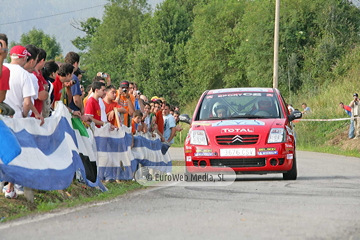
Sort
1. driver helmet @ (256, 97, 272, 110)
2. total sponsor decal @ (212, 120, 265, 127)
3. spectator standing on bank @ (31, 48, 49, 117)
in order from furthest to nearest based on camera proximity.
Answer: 1. driver helmet @ (256, 97, 272, 110)
2. total sponsor decal @ (212, 120, 265, 127)
3. spectator standing on bank @ (31, 48, 49, 117)

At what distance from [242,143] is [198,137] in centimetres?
85

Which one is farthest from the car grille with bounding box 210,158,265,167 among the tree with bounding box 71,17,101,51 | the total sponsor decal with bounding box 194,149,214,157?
the tree with bounding box 71,17,101,51

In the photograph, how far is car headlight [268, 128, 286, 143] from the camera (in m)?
13.8

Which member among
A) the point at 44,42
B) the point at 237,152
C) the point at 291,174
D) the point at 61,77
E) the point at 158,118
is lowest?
the point at 291,174

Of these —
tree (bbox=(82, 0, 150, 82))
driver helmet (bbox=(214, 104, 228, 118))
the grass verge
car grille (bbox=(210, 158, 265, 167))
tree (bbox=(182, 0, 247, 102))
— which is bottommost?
the grass verge

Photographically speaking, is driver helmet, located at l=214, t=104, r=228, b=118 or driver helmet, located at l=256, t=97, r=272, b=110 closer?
driver helmet, located at l=214, t=104, r=228, b=118

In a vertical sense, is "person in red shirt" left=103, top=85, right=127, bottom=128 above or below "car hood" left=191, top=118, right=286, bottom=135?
above

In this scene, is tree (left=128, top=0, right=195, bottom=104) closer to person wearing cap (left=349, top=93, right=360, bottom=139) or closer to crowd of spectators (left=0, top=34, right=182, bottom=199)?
person wearing cap (left=349, top=93, right=360, bottom=139)

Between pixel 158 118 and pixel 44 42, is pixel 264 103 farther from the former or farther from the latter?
pixel 44 42

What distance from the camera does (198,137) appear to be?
14.1 m

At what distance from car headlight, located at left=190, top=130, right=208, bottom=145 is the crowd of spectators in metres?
1.35

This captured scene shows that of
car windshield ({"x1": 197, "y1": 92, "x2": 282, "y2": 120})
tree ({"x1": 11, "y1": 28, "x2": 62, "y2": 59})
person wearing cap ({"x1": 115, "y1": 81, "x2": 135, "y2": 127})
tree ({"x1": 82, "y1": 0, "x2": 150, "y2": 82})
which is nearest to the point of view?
car windshield ({"x1": 197, "y1": 92, "x2": 282, "y2": 120})

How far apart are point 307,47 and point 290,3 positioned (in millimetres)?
3154

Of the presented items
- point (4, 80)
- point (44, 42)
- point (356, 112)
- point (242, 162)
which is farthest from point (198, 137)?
point (44, 42)
